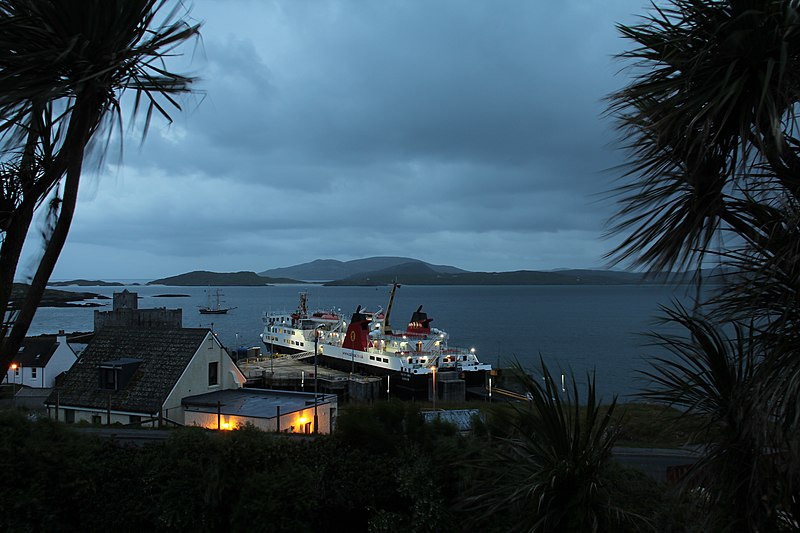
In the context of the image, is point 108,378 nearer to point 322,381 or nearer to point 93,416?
point 93,416

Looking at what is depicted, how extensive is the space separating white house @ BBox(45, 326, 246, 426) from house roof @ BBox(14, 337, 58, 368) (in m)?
15.7

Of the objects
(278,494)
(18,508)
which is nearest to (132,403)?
(18,508)

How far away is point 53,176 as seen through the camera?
3646 mm

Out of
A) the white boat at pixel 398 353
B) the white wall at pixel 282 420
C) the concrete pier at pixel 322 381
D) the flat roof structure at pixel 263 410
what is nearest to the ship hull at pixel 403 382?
the white boat at pixel 398 353

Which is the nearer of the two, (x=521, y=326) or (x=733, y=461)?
(x=733, y=461)

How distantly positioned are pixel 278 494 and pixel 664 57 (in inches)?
305

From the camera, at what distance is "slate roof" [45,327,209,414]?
63.5 feet

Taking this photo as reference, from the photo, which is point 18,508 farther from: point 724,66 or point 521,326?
point 521,326

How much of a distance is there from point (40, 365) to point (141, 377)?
62.9 ft

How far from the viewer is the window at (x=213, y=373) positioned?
21.2 m

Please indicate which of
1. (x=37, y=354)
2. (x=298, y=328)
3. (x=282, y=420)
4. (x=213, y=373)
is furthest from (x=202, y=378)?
(x=298, y=328)

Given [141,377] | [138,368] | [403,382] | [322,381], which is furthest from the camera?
[403,382]

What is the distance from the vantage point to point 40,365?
112ft

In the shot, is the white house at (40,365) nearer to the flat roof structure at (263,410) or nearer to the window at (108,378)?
the window at (108,378)
